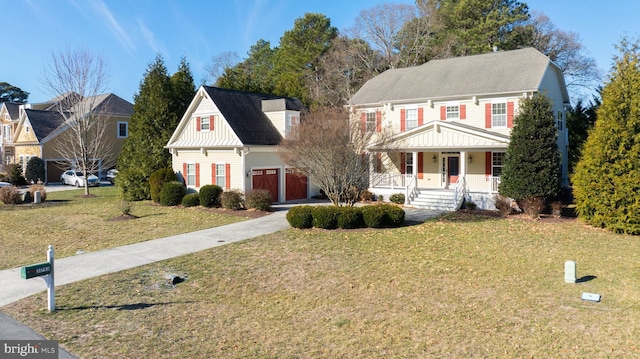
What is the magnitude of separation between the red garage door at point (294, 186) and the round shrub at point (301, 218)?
9411 millimetres

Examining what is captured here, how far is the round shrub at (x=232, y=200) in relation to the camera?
21.8 meters

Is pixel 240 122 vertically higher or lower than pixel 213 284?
higher

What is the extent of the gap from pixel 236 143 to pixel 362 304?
17.1m

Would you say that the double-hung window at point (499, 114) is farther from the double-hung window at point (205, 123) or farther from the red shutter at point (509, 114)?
the double-hung window at point (205, 123)

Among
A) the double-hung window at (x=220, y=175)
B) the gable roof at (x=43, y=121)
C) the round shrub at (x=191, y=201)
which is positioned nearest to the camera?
the round shrub at (x=191, y=201)

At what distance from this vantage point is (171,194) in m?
24.9

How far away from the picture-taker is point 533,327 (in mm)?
7359

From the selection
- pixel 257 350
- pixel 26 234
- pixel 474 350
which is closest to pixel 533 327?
pixel 474 350

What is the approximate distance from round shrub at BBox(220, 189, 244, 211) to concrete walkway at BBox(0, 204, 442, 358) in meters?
2.93

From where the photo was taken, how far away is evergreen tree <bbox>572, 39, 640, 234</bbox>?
15016mm

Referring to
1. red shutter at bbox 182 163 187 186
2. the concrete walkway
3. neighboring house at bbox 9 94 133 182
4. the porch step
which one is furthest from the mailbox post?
neighboring house at bbox 9 94 133 182

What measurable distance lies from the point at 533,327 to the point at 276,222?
12.2 metres

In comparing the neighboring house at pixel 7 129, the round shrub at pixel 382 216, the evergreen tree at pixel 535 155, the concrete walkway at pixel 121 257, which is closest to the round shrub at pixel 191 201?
the concrete walkway at pixel 121 257

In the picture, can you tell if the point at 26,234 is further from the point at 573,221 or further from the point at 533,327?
the point at 573,221
